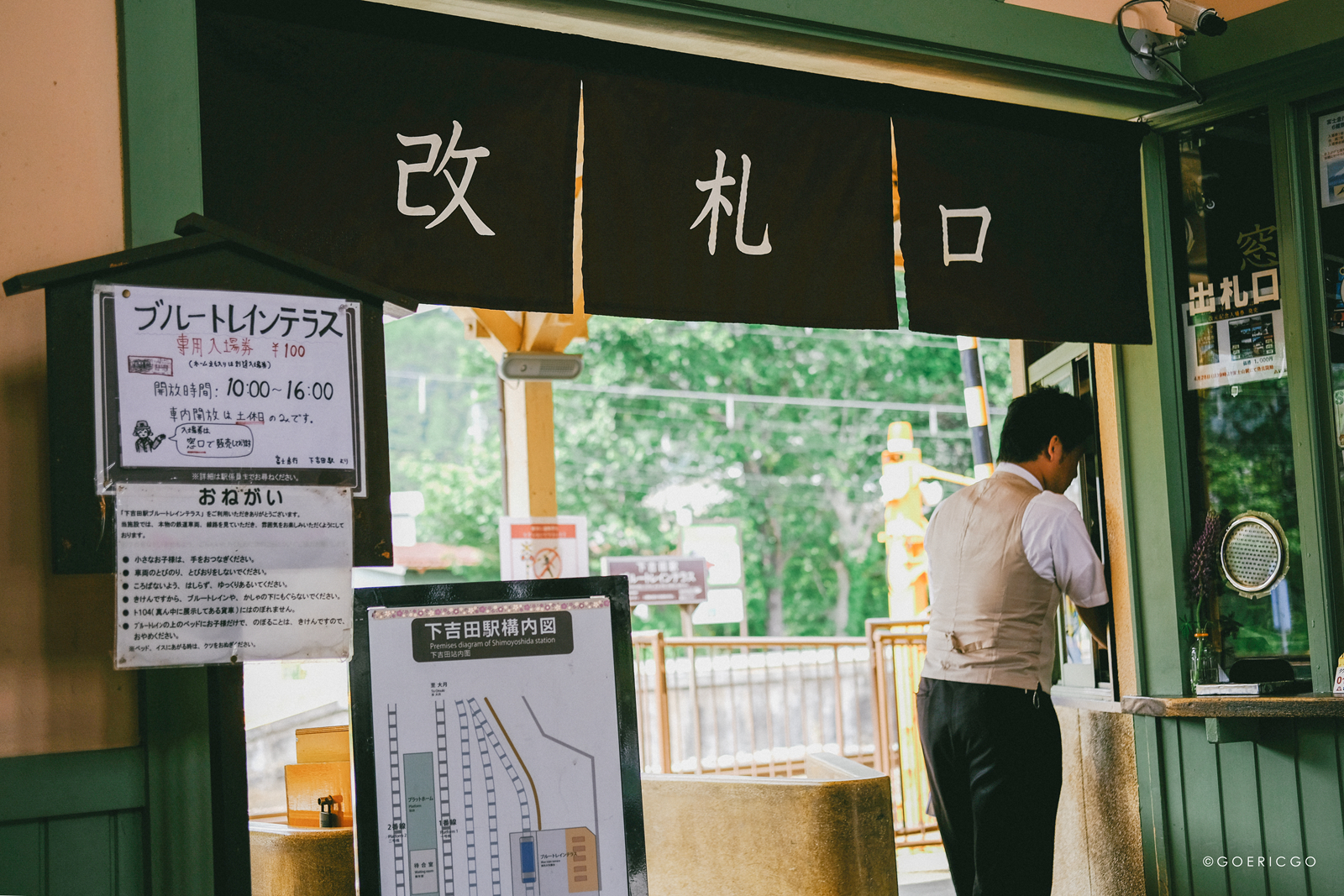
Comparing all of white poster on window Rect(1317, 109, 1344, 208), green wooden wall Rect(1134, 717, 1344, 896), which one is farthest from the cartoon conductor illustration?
white poster on window Rect(1317, 109, 1344, 208)

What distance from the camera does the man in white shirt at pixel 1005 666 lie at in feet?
11.2

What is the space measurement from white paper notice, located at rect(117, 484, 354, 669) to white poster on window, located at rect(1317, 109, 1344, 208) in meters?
3.33

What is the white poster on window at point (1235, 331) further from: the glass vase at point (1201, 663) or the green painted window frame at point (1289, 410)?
the glass vase at point (1201, 663)

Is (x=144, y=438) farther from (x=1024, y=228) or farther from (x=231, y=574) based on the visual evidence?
(x=1024, y=228)

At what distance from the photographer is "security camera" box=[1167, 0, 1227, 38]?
3.74m

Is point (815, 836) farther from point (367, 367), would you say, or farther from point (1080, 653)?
point (367, 367)

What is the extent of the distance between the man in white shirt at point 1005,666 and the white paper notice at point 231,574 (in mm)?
2020

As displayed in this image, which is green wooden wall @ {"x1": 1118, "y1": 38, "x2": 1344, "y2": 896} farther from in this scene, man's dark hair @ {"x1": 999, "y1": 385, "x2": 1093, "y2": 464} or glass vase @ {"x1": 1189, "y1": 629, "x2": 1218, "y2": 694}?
man's dark hair @ {"x1": 999, "y1": 385, "x2": 1093, "y2": 464}

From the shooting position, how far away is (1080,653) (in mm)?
4645

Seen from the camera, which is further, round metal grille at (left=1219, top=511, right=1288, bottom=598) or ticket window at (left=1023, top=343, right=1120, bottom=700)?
ticket window at (left=1023, top=343, right=1120, bottom=700)

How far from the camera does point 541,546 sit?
25.0ft

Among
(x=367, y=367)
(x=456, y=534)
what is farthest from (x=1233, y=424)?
(x=456, y=534)

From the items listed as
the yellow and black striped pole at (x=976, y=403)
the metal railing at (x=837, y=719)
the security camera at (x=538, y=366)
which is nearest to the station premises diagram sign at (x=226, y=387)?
the metal railing at (x=837, y=719)

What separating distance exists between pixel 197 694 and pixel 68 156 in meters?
1.19
